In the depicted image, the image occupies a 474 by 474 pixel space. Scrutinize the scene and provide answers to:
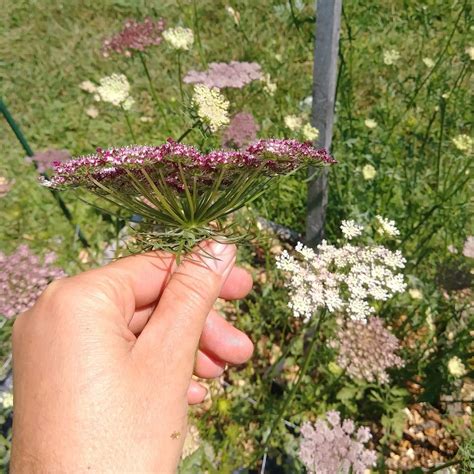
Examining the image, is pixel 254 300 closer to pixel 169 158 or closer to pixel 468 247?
pixel 468 247

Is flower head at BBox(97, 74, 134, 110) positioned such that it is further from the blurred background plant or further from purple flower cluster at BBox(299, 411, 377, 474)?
purple flower cluster at BBox(299, 411, 377, 474)

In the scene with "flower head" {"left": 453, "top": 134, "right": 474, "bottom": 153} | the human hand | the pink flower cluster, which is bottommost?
the human hand

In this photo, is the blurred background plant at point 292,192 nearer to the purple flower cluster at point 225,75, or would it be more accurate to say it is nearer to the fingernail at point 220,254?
the purple flower cluster at point 225,75

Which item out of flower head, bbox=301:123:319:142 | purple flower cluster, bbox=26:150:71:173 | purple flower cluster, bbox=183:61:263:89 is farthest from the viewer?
purple flower cluster, bbox=26:150:71:173

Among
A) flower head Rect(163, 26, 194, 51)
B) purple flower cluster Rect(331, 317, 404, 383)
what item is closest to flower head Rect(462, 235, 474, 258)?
purple flower cluster Rect(331, 317, 404, 383)

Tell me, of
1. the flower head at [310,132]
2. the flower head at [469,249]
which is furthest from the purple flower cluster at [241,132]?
the flower head at [469,249]

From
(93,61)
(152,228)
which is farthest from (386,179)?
(93,61)
